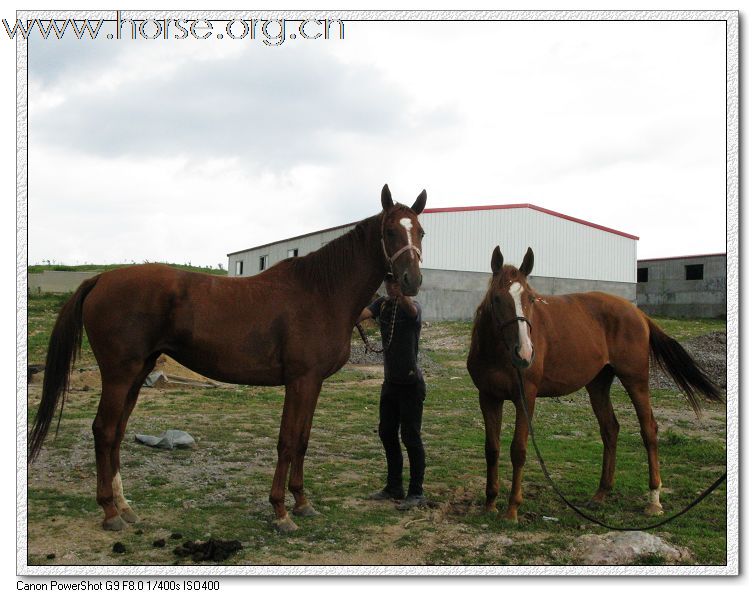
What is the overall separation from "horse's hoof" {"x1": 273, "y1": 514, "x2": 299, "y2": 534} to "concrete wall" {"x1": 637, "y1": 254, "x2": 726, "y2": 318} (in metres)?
27.1

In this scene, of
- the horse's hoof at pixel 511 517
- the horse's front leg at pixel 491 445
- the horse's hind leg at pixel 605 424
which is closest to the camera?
the horse's hoof at pixel 511 517

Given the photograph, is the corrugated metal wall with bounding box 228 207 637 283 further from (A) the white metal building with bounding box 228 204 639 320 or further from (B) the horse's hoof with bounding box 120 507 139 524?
(B) the horse's hoof with bounding box 120 507 139 524

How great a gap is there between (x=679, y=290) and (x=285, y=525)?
29832 millimetres

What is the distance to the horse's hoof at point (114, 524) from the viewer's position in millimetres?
4184

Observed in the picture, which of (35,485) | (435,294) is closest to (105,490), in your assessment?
(35,485)

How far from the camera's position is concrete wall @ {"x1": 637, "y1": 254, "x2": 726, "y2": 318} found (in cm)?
2673

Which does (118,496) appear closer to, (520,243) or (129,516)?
(129,516)

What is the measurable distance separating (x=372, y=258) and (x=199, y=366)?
5.52 ft

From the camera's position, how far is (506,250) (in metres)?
24.2

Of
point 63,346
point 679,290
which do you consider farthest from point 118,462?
point 679,290

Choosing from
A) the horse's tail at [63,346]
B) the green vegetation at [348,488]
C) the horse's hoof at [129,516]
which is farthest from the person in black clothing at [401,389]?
the horse's tail at [63,346]

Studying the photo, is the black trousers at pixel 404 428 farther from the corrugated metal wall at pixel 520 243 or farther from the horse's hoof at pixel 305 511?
the corrugated metal wall at pixel 520 243

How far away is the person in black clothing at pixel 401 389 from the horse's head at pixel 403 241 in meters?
0.76

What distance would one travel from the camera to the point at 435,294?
23.7 m
